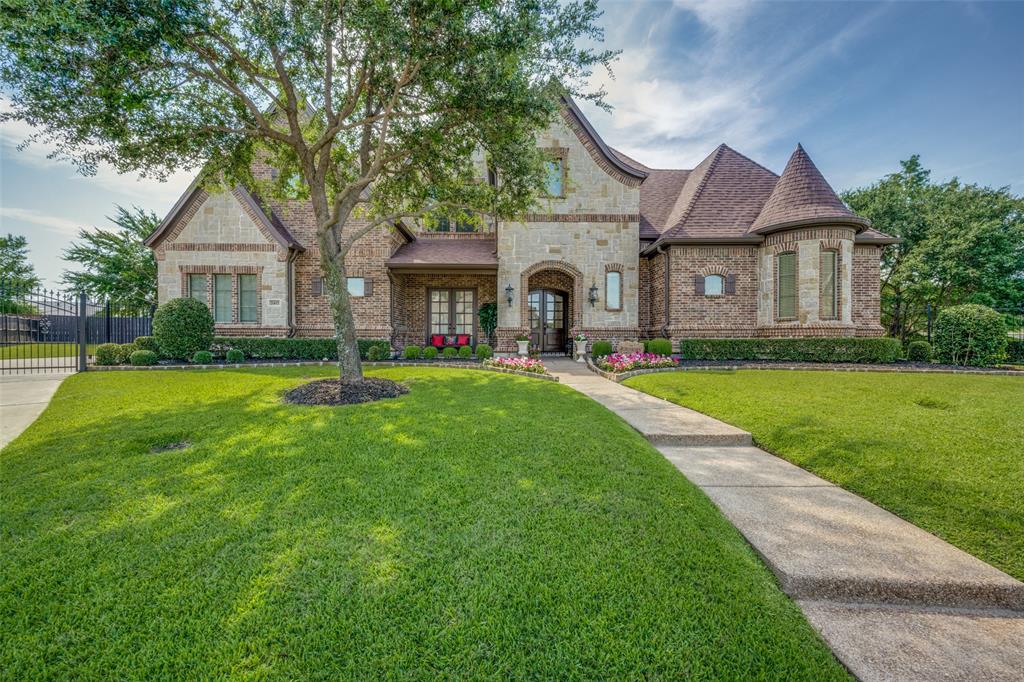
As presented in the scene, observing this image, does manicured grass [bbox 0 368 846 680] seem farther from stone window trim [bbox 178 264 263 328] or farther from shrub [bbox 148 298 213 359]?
stone window trim [bbox 178 264 263 328]

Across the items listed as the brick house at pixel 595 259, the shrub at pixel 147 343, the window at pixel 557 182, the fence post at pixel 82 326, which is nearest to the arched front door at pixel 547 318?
the brick house at pixel 595 259

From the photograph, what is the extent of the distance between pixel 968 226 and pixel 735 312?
43.4ft

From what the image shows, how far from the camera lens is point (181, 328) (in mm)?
11570

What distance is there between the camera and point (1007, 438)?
460 cm

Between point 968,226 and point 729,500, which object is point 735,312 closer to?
point 729,500

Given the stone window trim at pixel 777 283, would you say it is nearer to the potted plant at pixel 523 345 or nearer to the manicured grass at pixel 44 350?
the potted plant at pixel 523 345

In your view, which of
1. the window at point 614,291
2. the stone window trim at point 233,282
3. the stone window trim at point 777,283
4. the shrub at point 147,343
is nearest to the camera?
the shrub at point 147,343

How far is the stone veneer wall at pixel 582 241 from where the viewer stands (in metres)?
13.9

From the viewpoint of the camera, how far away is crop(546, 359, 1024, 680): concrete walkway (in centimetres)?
184

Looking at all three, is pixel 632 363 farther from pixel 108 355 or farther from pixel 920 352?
pixel 108 355

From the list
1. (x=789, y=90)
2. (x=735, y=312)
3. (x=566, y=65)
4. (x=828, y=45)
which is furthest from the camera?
(x=735, y=312)

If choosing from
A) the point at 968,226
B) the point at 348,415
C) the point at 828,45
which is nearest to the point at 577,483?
the point at 348,415

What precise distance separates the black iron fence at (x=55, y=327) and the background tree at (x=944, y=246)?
101 feet


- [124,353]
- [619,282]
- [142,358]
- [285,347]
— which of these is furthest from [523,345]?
[124,353]
